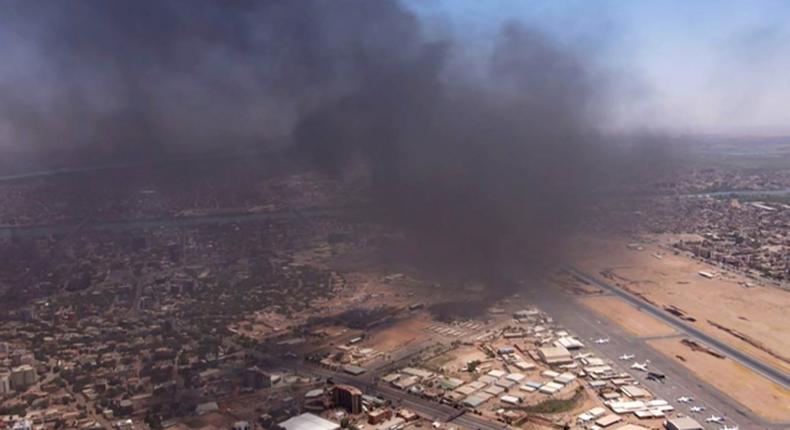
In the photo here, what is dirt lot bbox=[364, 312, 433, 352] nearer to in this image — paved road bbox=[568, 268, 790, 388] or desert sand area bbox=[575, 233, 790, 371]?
paved road bbox=[568, 268, 790, 388]

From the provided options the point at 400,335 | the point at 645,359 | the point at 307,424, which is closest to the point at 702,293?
the point at 645,359

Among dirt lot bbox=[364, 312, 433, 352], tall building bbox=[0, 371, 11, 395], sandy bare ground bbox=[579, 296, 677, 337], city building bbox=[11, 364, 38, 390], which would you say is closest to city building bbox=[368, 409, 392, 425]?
dirt lot bbox=[364, 312, 433, 352]

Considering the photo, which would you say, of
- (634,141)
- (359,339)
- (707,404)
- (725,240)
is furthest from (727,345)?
(634,141)

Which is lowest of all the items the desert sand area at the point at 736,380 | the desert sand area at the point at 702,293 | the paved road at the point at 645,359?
the desert sand area at the point at 702,293

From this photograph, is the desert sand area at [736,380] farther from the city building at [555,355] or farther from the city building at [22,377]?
the city building at [22,377]

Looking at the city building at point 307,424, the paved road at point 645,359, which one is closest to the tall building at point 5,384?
the city building at point 307,424

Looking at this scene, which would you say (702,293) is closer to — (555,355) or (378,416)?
(555,355)
